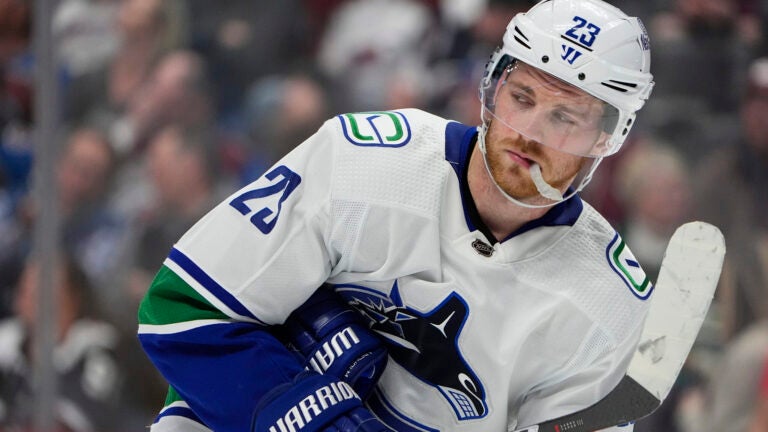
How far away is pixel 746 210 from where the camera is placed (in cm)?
323

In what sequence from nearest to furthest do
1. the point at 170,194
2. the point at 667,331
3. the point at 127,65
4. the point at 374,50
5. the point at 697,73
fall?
the point at 667,331
the point at 697,73
the point at 374,50
the point at 170,194
the point at 127,65

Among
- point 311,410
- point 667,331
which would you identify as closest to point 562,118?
point 667,331

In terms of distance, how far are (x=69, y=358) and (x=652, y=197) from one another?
221cm

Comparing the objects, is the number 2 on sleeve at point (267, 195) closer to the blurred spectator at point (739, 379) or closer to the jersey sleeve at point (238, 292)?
the jersey sleeve at point (238, 292)

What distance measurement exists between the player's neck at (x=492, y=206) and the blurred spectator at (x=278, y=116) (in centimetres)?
181

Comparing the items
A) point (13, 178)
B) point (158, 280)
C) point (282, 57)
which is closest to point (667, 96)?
point (282, 57)

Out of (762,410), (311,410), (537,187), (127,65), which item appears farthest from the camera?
(127,65)

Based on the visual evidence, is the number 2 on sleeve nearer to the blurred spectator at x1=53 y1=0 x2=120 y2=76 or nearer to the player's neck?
the player's neck

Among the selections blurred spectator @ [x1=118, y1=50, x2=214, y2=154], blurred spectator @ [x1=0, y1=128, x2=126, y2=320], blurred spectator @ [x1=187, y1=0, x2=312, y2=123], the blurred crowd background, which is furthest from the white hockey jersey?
blurred spectator @ [x1=0, y1=128, x2=126, y2=320]

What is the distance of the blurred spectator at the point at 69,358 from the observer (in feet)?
13.6

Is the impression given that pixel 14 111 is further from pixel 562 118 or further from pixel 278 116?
pixel 562 118

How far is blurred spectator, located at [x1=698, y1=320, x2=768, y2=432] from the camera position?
3.18 metres

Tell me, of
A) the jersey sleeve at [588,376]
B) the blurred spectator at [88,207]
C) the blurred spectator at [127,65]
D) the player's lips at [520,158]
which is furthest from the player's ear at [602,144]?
the blurred spectator at [88,207]

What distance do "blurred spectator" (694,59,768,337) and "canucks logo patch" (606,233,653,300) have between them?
123 centimetres
